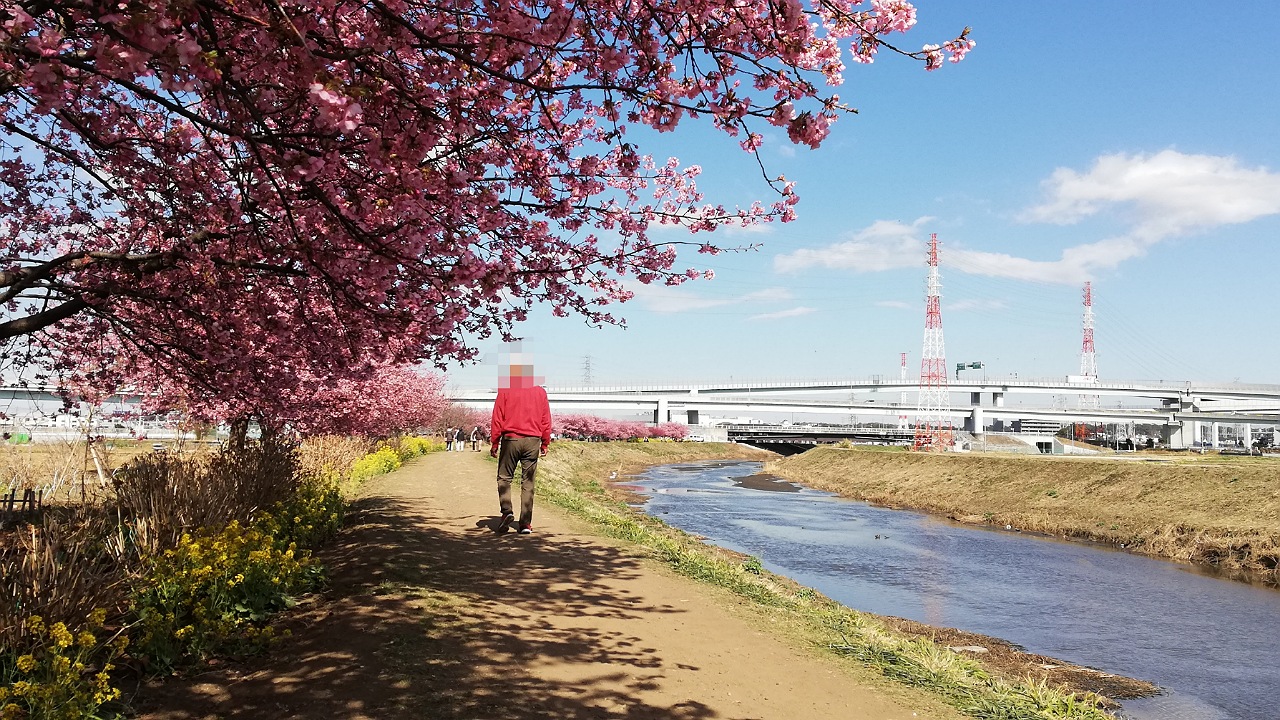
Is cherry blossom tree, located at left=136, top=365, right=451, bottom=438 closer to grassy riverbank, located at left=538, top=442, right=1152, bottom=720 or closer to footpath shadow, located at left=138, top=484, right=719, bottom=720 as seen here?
footpath shadow, located at left=138, top=484, right=719, bottom=720

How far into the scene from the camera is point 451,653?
5336 mm

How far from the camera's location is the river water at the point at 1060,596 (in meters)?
9.64

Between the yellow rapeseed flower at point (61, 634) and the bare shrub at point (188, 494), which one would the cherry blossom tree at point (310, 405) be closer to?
the bare shrub at point (188, 494)

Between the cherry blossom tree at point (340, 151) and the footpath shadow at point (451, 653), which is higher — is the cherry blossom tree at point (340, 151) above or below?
above

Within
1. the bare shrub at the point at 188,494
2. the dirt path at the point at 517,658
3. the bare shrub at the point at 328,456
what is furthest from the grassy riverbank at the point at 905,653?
the bare shrub at the point at 328,456

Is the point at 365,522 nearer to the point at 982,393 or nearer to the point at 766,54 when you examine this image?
the point at 766,54

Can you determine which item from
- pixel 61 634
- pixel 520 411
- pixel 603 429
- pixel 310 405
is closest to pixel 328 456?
pixel 310 405

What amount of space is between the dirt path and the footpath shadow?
0.01 metres

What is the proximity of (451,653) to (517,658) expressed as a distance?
45cm

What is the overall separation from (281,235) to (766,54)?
446 cm

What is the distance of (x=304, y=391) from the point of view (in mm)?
13500

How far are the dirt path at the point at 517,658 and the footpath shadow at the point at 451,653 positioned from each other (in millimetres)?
14

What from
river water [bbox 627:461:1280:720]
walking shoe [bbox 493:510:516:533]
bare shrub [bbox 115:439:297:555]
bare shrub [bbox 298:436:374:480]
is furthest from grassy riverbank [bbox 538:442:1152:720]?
bare shrub [bbox 298:436:374:480]

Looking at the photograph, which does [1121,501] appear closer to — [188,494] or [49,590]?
[188,494]
